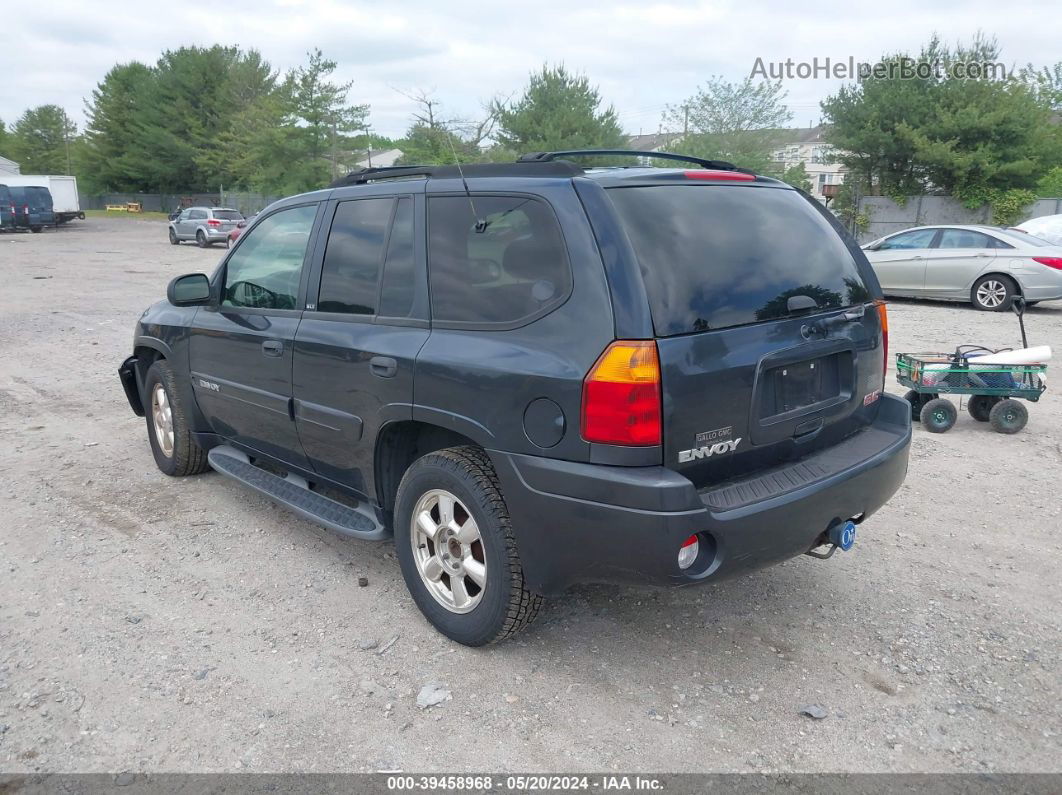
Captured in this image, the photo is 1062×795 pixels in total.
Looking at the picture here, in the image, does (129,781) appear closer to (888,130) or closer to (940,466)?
(940,466)

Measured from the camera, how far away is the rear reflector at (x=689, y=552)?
2.79 meters

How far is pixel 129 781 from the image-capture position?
2.64 meters

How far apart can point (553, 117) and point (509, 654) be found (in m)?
34.7

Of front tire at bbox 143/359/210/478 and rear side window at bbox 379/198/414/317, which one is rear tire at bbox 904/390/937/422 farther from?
front tire at bbox 143/359/210/478

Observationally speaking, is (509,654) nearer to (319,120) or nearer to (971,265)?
(971,265)

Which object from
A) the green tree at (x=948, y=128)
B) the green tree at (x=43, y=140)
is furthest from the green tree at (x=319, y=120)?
the green tree at (x=43, y=140)

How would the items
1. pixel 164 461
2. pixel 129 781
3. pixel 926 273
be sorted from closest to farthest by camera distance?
pixel 129 781, pixel 164 461, pixel 926 273

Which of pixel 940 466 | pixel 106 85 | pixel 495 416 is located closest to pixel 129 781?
pixel 495 416

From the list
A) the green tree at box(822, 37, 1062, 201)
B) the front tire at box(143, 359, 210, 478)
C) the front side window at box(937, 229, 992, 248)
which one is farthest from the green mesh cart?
the green tree at box(822, 37, 1062, 201)

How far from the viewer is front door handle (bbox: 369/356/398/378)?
11.2ft

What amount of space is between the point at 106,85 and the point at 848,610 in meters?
76.0

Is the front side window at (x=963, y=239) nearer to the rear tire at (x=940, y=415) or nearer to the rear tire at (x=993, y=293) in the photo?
the rear tire at (x=993, y=293)

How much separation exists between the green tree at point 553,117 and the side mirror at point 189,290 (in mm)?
32048

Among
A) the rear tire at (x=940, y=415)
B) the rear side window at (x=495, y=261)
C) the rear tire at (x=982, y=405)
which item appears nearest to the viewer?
the rear side window at (x=495, y=261)
